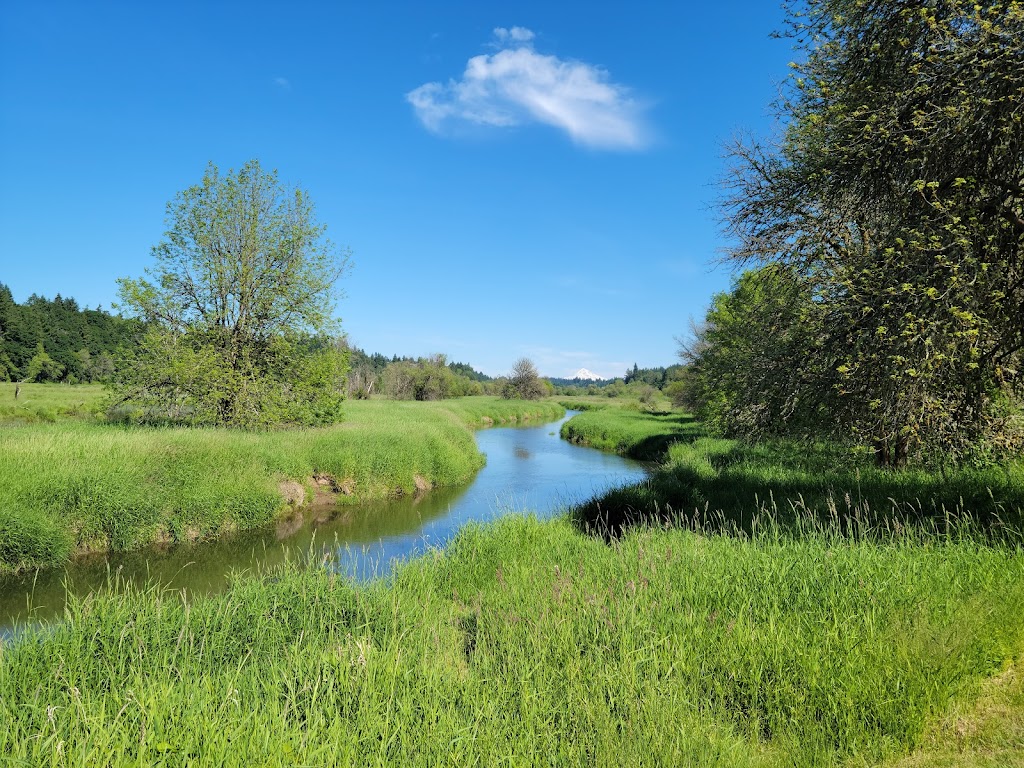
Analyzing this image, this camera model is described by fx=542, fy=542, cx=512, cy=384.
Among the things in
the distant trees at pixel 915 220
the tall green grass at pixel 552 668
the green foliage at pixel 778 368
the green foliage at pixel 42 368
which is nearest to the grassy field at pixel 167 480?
→ the tall green grass at pixel 552 668

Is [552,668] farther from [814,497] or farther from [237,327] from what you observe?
[237,327]

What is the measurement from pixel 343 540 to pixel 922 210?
13.4 m

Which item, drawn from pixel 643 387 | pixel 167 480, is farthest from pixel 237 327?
pixel 643 387

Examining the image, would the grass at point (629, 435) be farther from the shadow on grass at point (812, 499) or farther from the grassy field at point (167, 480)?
the grassy field at point (167, 480)

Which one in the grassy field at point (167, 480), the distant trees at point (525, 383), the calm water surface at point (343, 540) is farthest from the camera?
the distant trees at point (525, 383)

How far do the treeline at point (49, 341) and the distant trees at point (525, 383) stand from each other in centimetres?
5991

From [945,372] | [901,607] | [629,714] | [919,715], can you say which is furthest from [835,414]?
[629,714]

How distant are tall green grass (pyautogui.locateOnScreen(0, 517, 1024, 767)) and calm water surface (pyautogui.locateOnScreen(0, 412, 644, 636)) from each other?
2.72 ft

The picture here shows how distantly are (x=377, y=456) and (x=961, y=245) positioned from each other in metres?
17.5

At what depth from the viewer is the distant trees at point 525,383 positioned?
99750mm

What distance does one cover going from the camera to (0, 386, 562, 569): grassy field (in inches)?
436

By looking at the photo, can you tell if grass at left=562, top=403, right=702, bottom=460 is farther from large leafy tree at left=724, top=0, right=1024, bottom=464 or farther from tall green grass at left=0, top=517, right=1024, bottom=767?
tall green grass at left=0, top=517, right=1024, bottom=767

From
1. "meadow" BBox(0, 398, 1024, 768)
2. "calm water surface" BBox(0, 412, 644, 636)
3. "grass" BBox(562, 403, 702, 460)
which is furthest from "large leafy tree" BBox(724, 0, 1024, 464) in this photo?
"grass" BBox(562, 403, 702, 460)

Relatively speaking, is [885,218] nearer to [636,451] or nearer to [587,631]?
[587,631]
